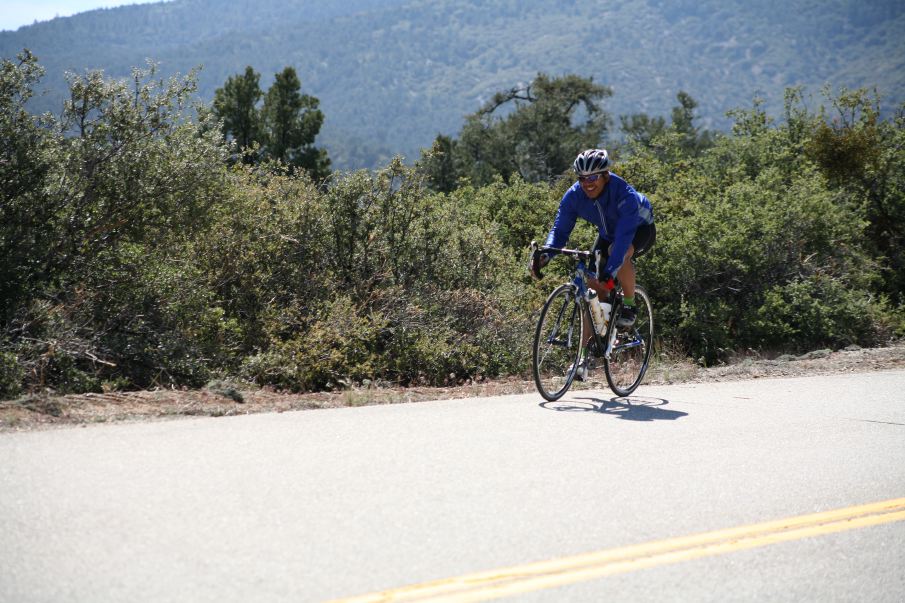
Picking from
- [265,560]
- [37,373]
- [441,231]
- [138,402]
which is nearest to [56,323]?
[37,373]

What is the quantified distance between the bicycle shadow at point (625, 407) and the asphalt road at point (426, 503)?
24cm

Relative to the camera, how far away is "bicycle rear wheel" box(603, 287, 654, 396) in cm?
896

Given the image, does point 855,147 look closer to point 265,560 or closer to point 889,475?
point 889,475

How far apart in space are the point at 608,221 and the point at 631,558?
191 inches

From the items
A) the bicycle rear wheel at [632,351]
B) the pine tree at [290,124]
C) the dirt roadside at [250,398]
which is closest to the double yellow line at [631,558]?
the bicycle rear wheel at [632,351]

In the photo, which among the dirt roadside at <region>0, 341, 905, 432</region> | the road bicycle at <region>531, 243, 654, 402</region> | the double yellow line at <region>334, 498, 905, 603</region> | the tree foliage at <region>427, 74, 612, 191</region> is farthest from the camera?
the tree foliage at <region>427, 74, 612, 191</region>

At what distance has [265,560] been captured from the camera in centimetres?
394

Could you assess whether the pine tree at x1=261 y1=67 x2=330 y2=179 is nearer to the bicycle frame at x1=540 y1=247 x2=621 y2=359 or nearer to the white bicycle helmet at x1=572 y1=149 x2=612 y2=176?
the bicycle frame at x1=540 y1=247 x2=621 y2=359

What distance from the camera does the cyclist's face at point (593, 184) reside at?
8.41m

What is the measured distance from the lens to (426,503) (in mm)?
4848

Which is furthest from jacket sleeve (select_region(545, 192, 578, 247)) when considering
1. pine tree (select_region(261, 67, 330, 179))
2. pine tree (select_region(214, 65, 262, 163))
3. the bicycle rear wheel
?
pine tree (select_region(214, 65, 262, 163))

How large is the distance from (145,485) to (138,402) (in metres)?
2.85

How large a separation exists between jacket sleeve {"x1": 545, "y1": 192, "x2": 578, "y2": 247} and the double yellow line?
4.01m

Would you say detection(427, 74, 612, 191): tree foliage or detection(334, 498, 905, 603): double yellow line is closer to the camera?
detection(334, 498, 905, 603): double yellow line
